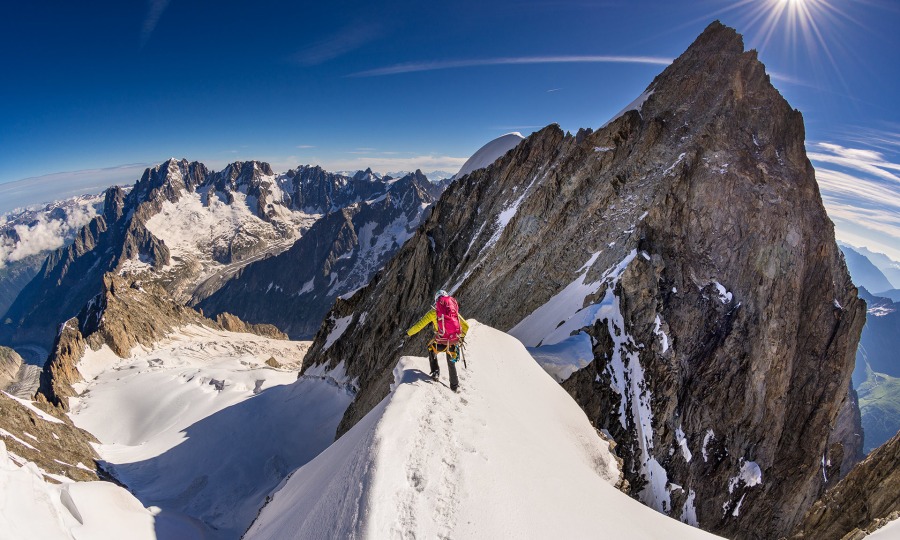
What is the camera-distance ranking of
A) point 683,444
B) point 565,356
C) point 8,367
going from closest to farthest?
point 565,356 → point 683,444 → point 8,367

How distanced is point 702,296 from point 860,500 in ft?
49.4

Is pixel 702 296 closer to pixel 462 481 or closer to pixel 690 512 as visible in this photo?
pixel 690 512

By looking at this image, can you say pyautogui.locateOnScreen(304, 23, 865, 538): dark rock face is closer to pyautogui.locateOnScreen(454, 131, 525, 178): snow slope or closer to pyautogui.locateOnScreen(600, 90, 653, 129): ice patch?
pyautogui.locateOnScreen(600, 90, 653, 129): ice patch

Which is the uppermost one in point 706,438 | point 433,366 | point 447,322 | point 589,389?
point 447,322

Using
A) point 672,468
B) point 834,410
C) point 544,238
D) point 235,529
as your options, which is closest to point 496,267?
point 544,238

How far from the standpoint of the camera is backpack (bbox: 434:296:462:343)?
10359 millimetres

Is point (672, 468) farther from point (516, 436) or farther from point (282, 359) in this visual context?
point (282, 359)

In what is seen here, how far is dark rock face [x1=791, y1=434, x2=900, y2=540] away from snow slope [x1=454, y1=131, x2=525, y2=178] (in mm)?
52005

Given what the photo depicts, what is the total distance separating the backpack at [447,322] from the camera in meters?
10.4

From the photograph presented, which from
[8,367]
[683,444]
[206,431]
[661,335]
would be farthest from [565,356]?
[8,367]

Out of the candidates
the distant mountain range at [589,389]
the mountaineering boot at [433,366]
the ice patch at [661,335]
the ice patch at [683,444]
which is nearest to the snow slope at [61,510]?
the distant mountain range at [589,389]

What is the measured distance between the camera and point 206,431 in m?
42.4

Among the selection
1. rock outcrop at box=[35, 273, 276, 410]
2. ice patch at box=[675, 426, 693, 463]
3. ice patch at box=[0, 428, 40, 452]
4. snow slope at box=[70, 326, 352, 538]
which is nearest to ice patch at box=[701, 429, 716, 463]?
ice patch at box=[675, 426, 693, 463]

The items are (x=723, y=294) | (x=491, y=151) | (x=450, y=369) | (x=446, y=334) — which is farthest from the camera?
(x=491, y=151)
